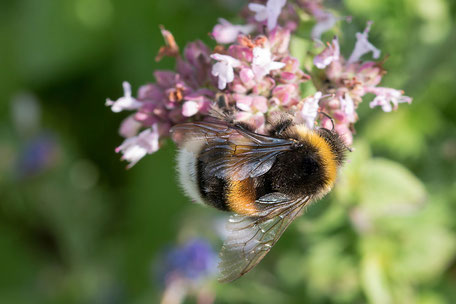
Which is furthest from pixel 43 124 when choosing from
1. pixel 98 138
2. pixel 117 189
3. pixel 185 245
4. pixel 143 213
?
pixel 185 245

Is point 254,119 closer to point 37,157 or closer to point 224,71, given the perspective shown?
point 224,71

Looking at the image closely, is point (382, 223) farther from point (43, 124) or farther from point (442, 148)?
point (43, 124)

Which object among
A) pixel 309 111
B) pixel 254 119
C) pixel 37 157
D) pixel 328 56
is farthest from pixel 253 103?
pixel 37 157

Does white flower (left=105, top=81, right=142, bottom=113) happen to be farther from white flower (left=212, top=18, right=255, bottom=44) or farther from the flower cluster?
white flower (left=212, top=18, right=255, bottom=44)

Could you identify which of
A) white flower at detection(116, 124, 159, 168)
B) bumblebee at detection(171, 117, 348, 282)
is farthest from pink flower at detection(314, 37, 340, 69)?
white flower at detection(116, 124, 159, 168)

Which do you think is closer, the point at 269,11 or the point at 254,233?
the point at 254,233

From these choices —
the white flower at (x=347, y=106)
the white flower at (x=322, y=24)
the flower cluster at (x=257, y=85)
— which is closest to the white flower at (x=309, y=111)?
the flower cluster at (x=257, y=85)

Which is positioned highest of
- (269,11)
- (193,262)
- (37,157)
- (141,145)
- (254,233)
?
(269,11)
